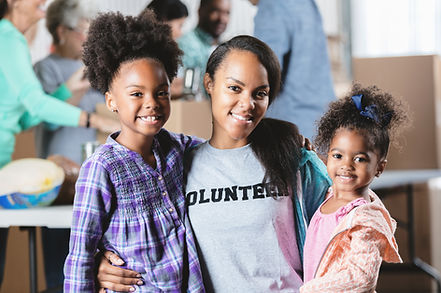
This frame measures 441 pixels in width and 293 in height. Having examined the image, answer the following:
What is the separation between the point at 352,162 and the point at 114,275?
1.61ft

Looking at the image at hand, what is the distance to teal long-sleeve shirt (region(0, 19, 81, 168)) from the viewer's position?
2.18 m

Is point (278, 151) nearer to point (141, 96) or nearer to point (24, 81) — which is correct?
point (141, 96)

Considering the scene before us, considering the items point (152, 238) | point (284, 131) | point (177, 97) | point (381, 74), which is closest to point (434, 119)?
point (381, 74)

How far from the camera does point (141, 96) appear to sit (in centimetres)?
102

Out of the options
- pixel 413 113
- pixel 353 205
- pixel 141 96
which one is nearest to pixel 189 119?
pixel 141 96

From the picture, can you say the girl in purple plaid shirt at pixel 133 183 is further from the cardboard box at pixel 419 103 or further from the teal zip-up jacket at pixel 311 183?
the cardboard box at pixel 419 103

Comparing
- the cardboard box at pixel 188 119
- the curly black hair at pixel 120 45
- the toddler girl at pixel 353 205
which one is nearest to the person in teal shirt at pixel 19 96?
the cardboard box at pixel 188 119

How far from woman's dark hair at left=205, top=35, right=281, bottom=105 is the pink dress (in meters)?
0.28

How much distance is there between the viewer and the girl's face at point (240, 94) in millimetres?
1041

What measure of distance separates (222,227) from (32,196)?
35.6 inches

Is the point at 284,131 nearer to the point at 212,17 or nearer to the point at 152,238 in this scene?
the point at 152,238

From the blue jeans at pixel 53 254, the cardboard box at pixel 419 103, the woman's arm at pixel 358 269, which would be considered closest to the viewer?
the woman's arm at pixel 358 269

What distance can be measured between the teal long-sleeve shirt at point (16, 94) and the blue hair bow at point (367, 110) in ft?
5.01

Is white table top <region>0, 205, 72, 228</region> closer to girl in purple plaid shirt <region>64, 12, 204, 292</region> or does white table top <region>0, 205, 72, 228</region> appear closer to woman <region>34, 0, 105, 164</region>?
girl in purple plaid shirt <region>64, 12, 204, 292</region>
